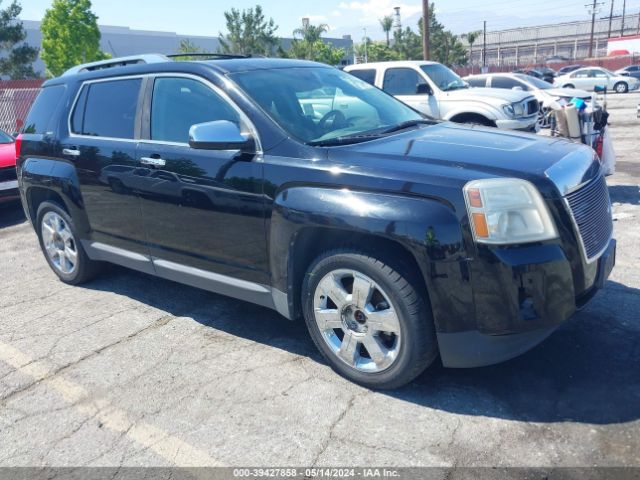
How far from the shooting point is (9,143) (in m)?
9.66

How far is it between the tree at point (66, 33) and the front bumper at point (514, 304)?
37797 mm

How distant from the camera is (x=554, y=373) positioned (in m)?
3.40

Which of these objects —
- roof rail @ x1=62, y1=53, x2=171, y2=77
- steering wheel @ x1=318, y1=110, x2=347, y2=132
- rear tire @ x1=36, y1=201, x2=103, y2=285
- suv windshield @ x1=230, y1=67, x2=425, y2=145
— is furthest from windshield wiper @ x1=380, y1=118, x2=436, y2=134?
rear tire @ x1=36, y1=201, x2=103, y2=285

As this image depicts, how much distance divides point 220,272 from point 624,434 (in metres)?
2.54

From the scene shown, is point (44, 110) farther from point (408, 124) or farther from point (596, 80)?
point (596, 80)

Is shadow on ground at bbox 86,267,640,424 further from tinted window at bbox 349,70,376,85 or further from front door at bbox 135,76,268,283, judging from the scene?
tinted window at bbox 349,70,376,85

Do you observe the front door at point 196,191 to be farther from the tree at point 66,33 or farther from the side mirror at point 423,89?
the tree at point 66,33

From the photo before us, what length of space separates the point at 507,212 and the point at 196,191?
2010 mm

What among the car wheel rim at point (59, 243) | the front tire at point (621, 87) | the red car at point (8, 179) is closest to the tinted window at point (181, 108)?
the car wheel rim at point (59, 243)

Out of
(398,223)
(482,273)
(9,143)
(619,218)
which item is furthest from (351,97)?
(9,143)

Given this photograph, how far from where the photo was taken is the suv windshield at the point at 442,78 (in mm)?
10875

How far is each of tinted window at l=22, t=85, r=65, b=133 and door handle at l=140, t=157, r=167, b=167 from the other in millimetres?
1581

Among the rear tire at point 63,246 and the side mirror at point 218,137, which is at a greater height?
the side mirror at point 218,137

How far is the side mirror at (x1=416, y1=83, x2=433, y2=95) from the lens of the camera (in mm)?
10492
